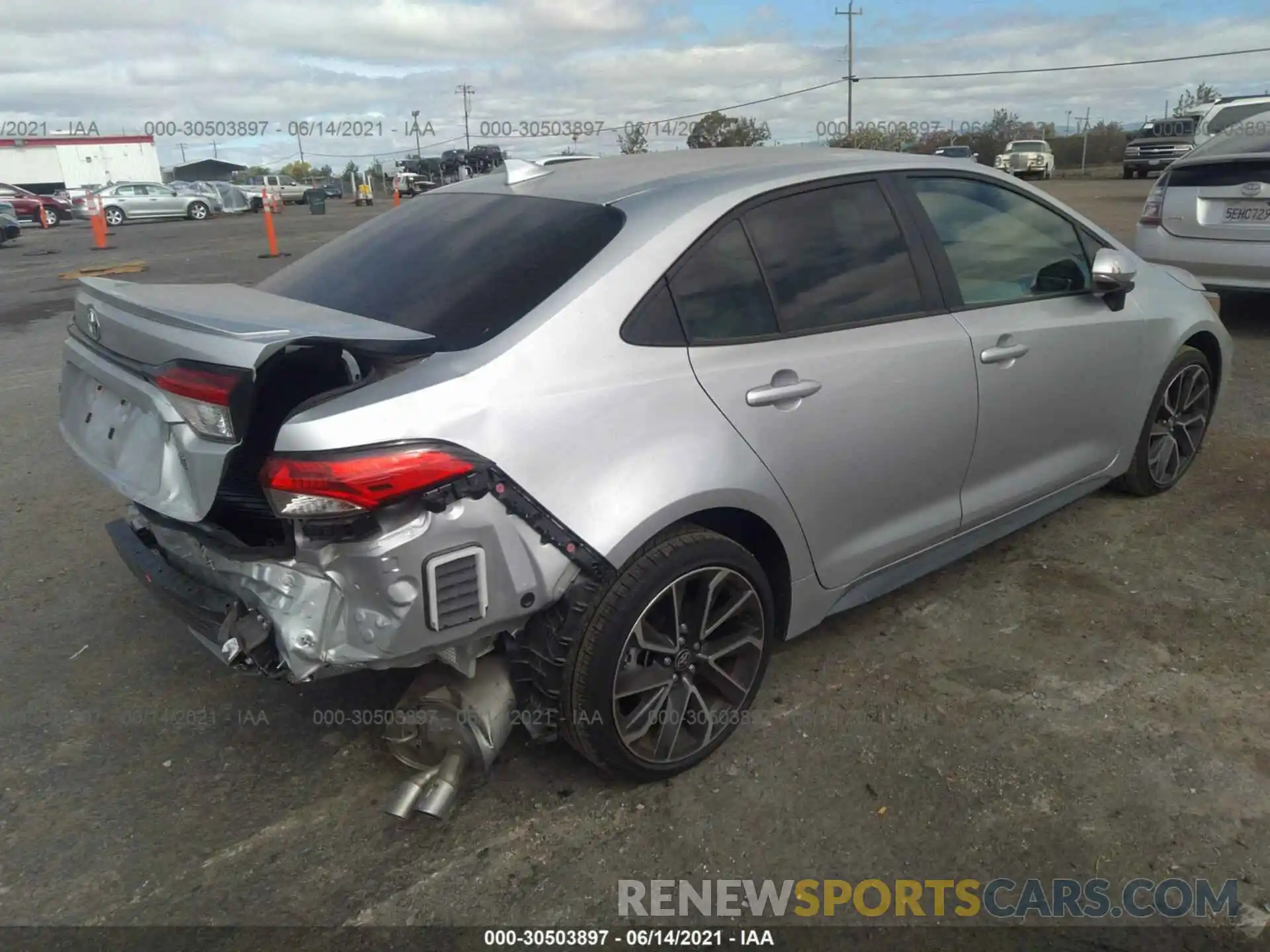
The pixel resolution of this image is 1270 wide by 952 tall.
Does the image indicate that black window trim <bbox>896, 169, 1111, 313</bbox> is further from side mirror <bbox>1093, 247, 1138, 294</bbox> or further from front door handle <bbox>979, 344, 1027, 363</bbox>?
side mirror <bbox>1093, 247, 1138, 294</bbox>

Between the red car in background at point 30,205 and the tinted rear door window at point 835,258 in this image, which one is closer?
the tinted rear door window at point 835,258

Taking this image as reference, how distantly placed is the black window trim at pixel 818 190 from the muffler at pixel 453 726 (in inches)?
39.9

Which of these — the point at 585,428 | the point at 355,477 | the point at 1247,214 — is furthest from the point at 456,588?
the point at 1247,214

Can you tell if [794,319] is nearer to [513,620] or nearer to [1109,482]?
[513,620]

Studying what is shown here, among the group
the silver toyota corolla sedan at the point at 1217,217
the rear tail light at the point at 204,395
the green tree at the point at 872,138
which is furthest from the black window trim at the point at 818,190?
the green tree at the point at 872,138

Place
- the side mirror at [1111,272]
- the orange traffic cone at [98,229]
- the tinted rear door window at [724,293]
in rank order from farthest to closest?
the orange traffic cone at [98,229], the side mirror at [1111,272], the tinted rear door window at [724,293]

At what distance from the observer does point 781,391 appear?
2717 mm

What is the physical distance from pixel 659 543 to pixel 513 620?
452mm

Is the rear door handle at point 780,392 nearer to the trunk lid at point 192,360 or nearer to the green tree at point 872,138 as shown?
the trunk lid at point 192,360

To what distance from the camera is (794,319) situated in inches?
112

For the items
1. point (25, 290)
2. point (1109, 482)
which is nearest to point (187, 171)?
point (25, 290)

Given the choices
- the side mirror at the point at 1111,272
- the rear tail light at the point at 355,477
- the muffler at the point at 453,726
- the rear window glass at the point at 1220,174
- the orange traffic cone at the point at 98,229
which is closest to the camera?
the rear tail light at the point at 355,477

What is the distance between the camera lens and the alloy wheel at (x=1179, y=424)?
4379 millimetres

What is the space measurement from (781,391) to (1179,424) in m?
2.80
